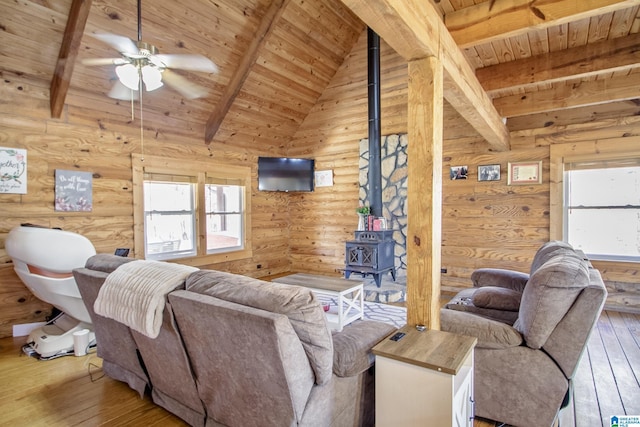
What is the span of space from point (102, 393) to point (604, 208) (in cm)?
567

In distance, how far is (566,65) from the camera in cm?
290

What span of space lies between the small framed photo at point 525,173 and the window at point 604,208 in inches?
12.3

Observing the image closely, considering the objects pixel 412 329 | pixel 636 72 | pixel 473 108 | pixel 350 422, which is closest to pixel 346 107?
pixel 473 108

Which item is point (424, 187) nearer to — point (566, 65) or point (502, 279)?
point (502, 279)

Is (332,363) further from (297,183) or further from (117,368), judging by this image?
(297,183)

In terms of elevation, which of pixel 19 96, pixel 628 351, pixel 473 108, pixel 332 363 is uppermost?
pixel 19 96

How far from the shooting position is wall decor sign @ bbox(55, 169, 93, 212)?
12.5 ft

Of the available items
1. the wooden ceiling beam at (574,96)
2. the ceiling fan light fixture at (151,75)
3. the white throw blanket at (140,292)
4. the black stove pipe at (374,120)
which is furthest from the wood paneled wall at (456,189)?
the white throw blanket at (140,292)

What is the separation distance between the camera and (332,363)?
161 centimetres

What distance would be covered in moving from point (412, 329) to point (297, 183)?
4.58 meters

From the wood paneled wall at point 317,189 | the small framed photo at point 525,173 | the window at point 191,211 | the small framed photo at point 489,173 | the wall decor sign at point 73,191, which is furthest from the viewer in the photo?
the small framed photo at point 489,173

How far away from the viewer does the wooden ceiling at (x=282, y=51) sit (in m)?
2.22

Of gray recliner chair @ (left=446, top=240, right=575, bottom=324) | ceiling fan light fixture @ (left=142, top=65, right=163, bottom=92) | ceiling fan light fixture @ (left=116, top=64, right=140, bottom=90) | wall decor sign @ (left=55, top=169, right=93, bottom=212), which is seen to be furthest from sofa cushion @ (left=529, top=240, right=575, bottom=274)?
wall decor sign @ (left=55, top=169, right=93, bottom=212)

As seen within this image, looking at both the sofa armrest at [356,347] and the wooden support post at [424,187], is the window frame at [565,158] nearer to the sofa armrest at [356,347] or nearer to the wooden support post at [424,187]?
the wooden support post at [424,187]
